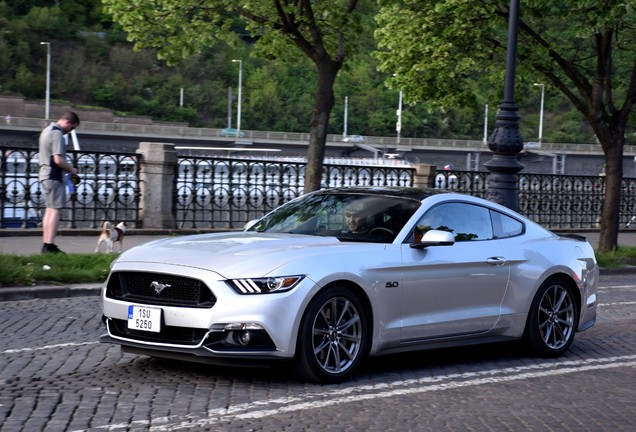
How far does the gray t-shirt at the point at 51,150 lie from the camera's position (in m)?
14.9

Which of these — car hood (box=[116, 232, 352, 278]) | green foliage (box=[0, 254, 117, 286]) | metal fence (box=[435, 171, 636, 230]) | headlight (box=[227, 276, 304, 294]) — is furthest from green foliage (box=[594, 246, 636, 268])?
headlight (box=[227, 276, 304, 294])

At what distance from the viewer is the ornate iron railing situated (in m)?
19.4

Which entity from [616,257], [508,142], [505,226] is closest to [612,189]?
[616,257]

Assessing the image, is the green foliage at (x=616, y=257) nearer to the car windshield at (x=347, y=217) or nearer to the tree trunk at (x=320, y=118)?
the tree trunk at (x=320, y=118)

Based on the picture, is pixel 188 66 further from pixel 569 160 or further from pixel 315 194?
pixel 315 194

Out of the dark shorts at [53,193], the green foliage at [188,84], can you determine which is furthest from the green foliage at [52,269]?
the green foliage at [188,84]

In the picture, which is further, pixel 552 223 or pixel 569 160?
pixel 569 160

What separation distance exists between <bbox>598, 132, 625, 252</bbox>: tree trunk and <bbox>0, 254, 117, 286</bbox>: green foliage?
11.8 meters

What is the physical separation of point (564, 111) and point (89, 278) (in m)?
135

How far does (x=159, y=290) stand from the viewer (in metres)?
7.37

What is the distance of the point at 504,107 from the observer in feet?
56.9

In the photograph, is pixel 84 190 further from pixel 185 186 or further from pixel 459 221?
pixel 459 221

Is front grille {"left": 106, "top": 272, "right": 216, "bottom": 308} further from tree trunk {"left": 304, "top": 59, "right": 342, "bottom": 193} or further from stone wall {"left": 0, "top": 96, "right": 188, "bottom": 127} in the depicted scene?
stone wall {"left": 0, "top": 96, "right": 188, "bottom": 127}

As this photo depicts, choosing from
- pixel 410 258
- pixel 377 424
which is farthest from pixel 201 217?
pixel 377 424
